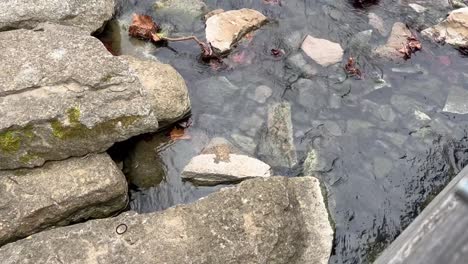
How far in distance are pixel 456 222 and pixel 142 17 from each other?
513 centimetres

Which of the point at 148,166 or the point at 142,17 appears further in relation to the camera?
the point at 142,17

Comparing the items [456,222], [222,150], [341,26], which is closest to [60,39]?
[222,150]

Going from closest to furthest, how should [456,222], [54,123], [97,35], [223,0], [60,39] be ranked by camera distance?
[456,222] < [54,123] < [60,39] < [97,35] < [223,0]

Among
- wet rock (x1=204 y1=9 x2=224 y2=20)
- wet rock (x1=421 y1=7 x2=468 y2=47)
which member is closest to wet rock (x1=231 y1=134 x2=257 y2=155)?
wet rock (x1=204 y1=9 x2=224 y2=20)

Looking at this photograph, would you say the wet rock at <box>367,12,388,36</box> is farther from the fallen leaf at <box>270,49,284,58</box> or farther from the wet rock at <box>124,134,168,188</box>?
the wet rock at <box>124,134,168,188</box>

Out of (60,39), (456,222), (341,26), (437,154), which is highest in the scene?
(456,222)

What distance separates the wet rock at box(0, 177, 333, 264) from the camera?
4.27 meters

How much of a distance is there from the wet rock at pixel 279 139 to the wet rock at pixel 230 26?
963mm

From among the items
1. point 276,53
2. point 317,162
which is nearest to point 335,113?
point 317,162

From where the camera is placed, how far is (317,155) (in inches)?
218

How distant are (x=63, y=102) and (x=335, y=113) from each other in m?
2.77

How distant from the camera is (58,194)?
4688 mm

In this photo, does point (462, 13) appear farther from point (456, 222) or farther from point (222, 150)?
point (456, 222)

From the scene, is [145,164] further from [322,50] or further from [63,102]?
[322,50]
